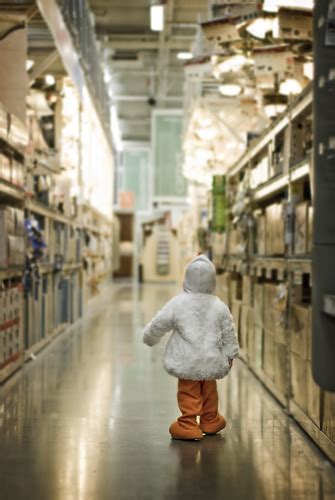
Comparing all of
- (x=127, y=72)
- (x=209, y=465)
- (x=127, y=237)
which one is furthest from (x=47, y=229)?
(x=127, y=237)

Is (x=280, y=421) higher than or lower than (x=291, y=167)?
lower

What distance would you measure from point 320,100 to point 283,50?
4569 millimetres

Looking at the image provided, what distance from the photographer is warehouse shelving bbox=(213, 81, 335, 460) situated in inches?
181

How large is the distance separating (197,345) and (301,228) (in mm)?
1146

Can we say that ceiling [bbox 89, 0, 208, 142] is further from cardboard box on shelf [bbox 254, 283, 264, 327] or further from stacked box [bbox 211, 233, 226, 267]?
cardboard box on shelf [bbox 254, 283, 264, 327]

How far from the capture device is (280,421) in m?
4.84

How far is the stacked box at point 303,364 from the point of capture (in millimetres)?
4316

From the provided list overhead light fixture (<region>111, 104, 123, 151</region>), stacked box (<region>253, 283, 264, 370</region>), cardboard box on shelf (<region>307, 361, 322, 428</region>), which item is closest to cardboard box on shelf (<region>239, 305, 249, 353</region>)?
stacked box (<region>253, 283, 264, 370</region>)

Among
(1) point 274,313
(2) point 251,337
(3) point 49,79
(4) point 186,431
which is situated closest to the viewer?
(4) point 186,431

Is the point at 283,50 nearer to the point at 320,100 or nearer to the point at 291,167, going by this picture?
the point at 291,167

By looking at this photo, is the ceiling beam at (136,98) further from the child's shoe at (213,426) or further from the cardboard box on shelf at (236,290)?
the child's shoe at (213,426)

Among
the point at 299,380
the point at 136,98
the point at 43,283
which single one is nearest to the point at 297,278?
the point at 299,380

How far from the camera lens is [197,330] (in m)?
4.34

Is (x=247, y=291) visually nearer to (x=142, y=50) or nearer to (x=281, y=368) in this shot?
(x=281, y=368)
